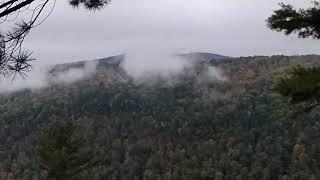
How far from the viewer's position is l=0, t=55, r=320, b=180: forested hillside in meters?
94.3

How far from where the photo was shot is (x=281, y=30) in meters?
6.39

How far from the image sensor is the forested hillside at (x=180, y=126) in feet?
309

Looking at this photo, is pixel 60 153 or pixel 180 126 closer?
pixel 60 153

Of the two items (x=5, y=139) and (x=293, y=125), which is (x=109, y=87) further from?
(x=293, y=125)

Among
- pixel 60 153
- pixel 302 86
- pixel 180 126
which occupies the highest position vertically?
pixel 302 86

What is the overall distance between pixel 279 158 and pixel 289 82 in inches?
3622

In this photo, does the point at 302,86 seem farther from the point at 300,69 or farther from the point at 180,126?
the point at 180,126

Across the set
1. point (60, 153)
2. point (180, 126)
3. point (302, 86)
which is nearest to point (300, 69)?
point (302, 86)

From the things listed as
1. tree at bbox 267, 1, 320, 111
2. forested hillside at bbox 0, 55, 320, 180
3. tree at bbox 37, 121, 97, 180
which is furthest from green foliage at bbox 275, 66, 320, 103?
forested hillside at bbox 0, 55, 320, 180

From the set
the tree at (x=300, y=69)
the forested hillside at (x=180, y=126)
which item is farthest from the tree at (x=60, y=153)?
the forested hillside at (x=180, y=126)

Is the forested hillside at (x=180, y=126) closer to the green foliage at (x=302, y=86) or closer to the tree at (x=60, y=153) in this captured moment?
the tree at (x=60, y=153)

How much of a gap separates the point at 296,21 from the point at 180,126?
5111 inches

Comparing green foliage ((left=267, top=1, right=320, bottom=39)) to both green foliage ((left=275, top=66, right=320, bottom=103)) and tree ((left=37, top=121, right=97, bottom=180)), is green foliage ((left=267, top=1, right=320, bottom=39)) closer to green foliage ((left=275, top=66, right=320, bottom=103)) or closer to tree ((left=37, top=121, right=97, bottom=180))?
green foliage ((left=275, top=66, right=320, bottom=103))

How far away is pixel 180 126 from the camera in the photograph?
135750 millimetres
